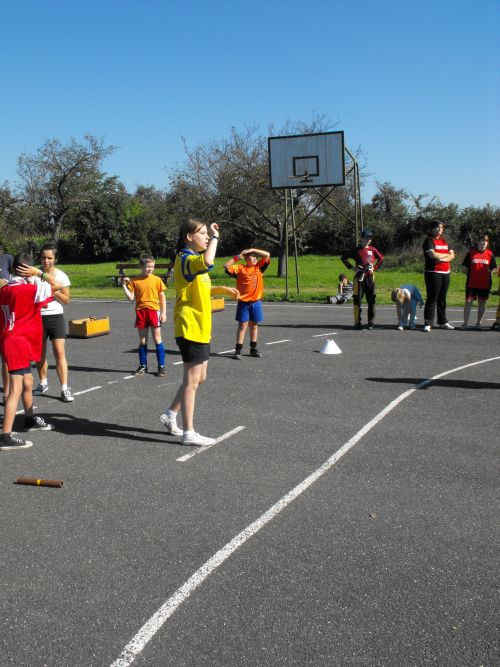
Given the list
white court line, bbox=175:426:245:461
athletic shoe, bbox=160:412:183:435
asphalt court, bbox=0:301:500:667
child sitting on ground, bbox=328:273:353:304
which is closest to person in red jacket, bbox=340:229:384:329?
asphalt court, bbox=0:301:500:667

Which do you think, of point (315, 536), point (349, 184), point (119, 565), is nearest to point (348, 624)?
point (315, 536)

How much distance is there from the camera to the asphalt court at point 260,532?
136 inches

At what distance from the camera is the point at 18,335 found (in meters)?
6.71

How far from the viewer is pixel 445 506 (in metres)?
5.12

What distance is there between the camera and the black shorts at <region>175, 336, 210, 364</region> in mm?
6469

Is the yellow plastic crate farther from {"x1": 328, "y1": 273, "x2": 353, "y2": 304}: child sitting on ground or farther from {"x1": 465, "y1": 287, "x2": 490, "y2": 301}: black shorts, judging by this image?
{"x1": 328, "y1": 273, "x2": 353, "y2": 304}: child sitting on ground

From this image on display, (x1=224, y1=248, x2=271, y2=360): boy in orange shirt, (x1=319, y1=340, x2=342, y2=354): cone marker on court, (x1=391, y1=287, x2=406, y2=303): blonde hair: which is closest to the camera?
(x1=224, y1=248, x2=271, y2=360): boy in orange shirt

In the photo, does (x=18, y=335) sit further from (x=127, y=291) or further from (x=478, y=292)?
(x=478, y=292)

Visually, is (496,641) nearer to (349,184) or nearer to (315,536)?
(315,536)

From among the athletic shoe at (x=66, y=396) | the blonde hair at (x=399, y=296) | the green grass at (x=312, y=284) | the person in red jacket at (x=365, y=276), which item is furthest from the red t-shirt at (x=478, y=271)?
the athletic shoe at (x=66, y=396)

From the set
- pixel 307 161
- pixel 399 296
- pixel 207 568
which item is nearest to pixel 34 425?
pixel 207 568

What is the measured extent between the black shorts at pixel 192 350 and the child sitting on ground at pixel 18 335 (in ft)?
4.76

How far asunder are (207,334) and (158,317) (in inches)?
156

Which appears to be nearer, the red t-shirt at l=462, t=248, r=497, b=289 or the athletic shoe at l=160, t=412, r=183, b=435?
the athletic shoe at l=160, t=412, r=183, b=435
